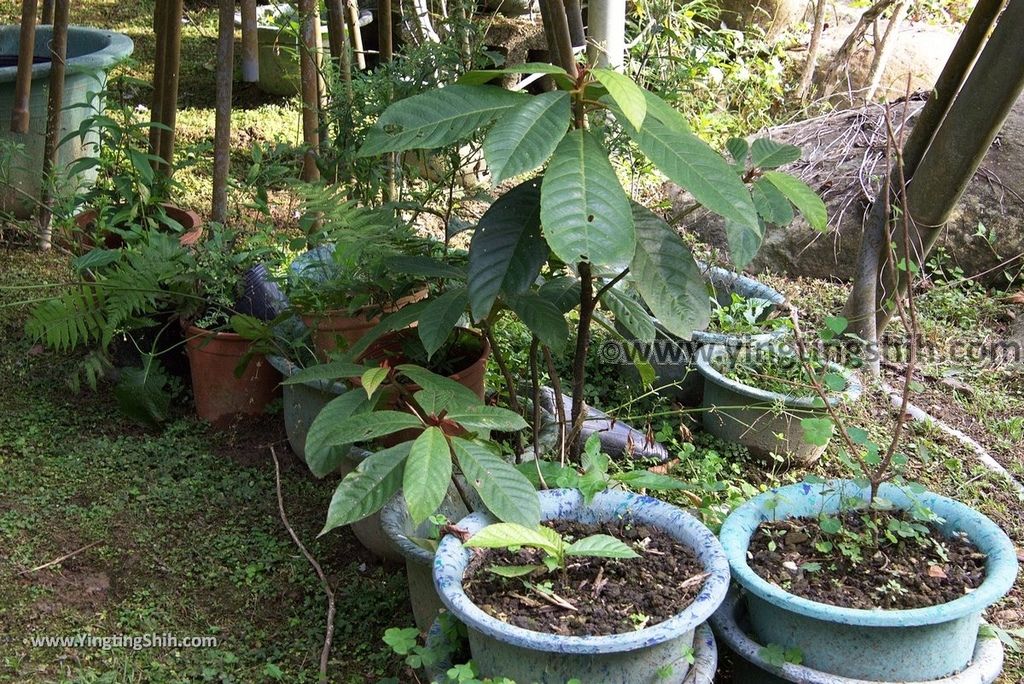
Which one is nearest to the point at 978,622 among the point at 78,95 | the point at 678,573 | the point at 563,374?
the point at 678,573

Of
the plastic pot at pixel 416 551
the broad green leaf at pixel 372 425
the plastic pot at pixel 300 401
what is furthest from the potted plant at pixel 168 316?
the broad green leaf at pixel 372 425

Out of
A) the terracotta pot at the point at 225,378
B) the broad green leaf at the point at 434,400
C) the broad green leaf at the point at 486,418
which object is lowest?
the terracotta pot at the point at 225,378

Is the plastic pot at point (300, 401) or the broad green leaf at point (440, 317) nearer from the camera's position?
the broad green leaf at point (440, 317)

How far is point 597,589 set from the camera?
6.49ft

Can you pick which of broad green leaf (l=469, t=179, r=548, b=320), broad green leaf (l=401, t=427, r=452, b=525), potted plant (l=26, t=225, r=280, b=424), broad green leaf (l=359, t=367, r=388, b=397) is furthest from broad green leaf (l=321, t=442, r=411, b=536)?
potted plant (l=26, t=225, r=280, b=424)

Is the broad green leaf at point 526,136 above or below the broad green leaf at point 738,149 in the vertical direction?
above

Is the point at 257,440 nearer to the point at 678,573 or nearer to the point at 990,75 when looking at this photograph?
the point at 678,573

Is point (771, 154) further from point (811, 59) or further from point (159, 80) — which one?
point (811, 59)

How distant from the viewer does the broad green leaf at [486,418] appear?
202 cm

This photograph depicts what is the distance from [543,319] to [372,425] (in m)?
0.44

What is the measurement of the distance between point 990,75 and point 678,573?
196 centimetres

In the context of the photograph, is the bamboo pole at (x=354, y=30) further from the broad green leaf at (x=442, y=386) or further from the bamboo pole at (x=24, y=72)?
the broad green leaf at (x=442, y=386)

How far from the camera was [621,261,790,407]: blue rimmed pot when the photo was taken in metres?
3.19

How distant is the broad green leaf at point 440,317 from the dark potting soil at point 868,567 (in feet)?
2.63
